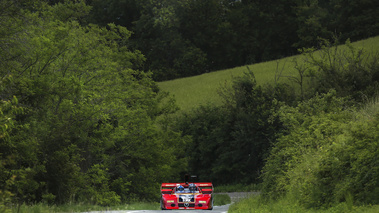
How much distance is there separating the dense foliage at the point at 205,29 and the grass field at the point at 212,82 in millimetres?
10149

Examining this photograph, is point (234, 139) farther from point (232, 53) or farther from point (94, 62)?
point (232, 53)

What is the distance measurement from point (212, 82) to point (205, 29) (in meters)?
24.0

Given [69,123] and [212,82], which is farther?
[212,82]

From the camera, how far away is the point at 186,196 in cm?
1942

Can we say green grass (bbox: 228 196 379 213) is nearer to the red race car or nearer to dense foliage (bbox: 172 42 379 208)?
dense foliage (bbox: 172 42 379 208)

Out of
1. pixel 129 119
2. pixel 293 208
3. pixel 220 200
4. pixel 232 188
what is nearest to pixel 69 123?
pixel 129 119

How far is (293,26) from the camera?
8625 centimetres

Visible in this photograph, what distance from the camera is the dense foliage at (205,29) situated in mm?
86125

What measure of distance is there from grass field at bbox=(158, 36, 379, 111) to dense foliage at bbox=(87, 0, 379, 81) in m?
10.1

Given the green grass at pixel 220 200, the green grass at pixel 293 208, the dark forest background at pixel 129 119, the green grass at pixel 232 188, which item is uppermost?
the dark forest background at pixel 129 119

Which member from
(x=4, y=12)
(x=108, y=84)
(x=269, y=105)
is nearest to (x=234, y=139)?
(x=269, y=105)

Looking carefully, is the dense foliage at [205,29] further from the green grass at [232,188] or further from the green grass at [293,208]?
the green grass at [293,208]

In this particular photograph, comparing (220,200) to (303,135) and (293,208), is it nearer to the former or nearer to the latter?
(303,135)

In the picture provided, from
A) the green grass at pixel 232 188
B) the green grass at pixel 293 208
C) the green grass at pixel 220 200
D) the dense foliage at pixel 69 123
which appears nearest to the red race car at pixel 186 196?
the green grass at pixel 293 208
